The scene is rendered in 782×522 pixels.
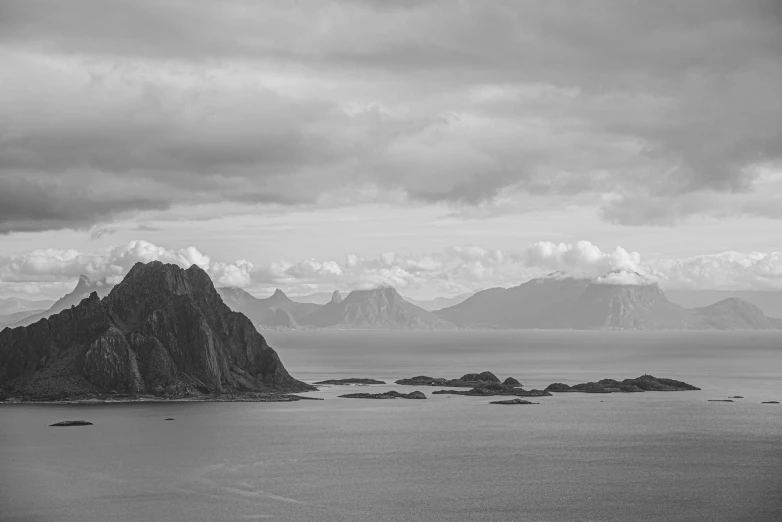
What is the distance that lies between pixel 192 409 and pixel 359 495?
94.2 meters

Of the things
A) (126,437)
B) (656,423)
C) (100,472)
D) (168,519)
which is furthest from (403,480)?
(656,423)

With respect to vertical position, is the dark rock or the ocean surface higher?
the dark rock

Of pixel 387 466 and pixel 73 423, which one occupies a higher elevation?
pixel 73 423

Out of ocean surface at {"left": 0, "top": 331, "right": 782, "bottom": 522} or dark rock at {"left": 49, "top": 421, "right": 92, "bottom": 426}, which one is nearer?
ocean surface at {"left": 0, "top": 331, "right": 782, "bottom": 522}

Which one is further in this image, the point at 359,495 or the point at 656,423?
the point at 656,423

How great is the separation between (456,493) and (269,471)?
28.7 metres

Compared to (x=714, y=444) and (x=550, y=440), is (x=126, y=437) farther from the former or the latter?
(x=714, y=444)

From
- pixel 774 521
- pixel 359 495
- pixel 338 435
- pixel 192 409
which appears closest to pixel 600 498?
pixel 774 521

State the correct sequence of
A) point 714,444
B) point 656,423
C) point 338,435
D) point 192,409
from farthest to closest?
point 192,409
point 656,423
point 338,435
point 714,444

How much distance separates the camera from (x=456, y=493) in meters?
111

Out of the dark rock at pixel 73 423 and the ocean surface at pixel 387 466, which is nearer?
the ocean surface at pixel 387 466

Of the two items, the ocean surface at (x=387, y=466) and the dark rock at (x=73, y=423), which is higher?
the dark rock at (x=73, y=423)

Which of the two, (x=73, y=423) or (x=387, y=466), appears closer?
(x=387, y=466)

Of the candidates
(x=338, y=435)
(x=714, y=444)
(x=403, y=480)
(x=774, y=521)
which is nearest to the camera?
(x=774, y=521)
